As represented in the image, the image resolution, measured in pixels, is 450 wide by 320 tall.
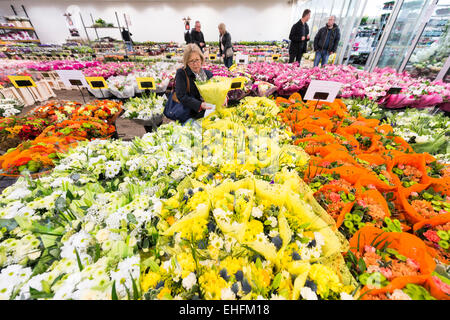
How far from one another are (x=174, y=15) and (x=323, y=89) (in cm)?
2197

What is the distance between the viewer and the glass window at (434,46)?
4.54 metres

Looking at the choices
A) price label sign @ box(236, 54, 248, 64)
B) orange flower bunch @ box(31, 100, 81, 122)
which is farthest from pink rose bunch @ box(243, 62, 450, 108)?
orange flower bunch @ box(31, 100, 81, 122)

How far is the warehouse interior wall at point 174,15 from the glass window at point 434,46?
16.2m

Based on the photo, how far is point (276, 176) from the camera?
1184mm

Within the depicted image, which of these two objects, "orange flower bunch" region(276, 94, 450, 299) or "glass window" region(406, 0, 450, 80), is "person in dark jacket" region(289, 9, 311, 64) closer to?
"glass window" region(406, 0, 450, 80)

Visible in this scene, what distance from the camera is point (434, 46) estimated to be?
4.89 m

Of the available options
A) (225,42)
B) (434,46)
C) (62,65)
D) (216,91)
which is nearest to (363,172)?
(216,91)

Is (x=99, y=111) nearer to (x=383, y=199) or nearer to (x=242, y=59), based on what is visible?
(x=383, y=199)

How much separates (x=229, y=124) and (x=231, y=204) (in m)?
0.95

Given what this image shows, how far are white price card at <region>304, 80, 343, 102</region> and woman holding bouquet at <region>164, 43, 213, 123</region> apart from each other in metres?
1.29

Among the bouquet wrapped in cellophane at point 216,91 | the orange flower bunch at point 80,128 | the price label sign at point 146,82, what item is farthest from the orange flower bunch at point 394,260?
the price label sign at point 146,82

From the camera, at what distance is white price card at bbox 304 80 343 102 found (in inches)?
82.5

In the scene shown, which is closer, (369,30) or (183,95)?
(183,95)
